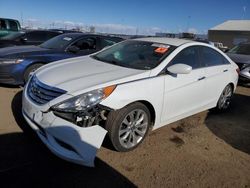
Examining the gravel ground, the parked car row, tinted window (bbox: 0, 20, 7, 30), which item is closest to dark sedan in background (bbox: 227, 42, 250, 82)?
the parked car row

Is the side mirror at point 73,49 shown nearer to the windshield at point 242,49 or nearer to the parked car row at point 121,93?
the parked car row at point 121,93

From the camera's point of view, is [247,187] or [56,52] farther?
[56,52]

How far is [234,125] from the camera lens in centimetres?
511

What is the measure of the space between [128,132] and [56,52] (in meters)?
3.83

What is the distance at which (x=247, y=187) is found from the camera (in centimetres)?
312

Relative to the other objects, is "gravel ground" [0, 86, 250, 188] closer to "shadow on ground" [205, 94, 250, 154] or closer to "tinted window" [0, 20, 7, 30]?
"shadow on ground" [205, 94, 250, 154]

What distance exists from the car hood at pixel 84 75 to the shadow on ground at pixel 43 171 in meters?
0.90

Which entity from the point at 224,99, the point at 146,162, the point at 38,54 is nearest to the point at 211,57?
the point at 224,99

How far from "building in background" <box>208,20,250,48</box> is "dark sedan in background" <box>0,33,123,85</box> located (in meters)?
43.2

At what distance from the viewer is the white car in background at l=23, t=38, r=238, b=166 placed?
3014 mm

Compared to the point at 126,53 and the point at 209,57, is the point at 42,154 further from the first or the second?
the point at 209,57

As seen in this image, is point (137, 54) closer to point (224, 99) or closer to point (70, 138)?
point (70, 138)

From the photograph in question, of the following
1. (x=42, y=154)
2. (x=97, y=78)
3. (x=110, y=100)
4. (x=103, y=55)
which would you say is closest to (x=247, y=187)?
(x=110, y=100)

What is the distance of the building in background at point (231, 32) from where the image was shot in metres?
45.7
